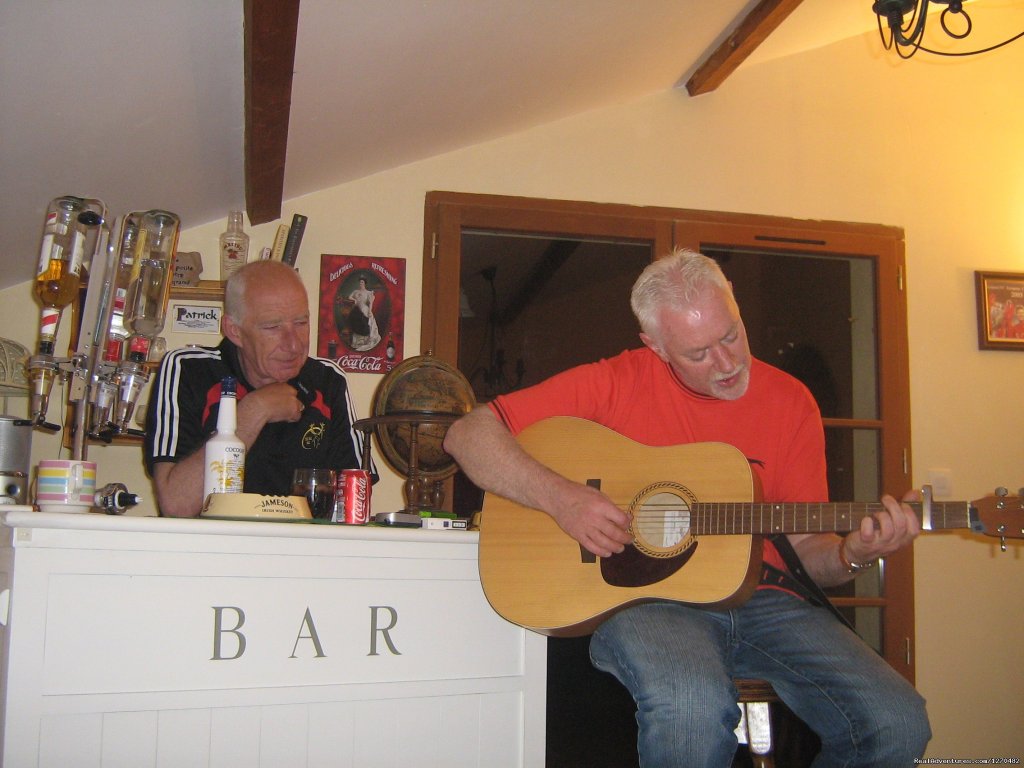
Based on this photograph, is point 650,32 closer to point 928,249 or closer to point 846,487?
point 928,249

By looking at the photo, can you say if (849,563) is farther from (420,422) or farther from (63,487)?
(63,487)

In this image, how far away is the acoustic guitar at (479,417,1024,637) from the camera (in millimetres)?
1609

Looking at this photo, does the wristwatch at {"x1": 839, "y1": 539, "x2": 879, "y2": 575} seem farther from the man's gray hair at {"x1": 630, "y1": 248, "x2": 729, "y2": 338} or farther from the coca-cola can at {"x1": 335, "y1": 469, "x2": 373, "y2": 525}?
the coca-cola can at {"x1": 335, "y1": 469, "x2": 373, "y2": 525}

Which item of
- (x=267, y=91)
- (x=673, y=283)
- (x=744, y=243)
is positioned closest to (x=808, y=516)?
(x=673, y=283)

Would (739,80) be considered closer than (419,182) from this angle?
No

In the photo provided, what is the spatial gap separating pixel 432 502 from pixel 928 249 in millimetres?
2561

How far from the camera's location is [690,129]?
3.64m

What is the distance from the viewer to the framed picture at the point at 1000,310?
3.68m

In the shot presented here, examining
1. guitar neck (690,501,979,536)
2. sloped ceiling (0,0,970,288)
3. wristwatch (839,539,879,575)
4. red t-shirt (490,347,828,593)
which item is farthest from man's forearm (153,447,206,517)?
wristwatch (839,539,879,575)

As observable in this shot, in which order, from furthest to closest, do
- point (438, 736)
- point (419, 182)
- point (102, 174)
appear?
point (419, 182), point (102, 174), point (438, 736)

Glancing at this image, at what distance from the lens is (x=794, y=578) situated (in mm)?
1786

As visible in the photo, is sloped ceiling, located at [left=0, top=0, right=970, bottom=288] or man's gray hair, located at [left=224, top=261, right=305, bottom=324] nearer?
sloped ceiling, located at [left=0, top=0, right=970, bottom=288]

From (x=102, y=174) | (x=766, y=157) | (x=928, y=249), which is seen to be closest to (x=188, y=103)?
(x=102, y=174)

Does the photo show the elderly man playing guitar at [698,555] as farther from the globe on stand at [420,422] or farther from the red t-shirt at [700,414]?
the globe on stand at [420,422]
